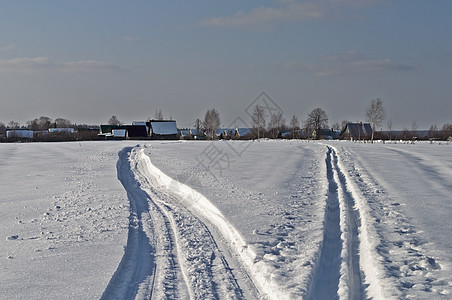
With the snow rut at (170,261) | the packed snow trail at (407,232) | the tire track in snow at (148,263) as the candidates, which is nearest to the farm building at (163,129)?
the packed snow trail at (407,232)

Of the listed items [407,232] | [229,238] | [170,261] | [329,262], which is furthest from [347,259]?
[170,261]

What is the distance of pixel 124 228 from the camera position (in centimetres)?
796

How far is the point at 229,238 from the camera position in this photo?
739 cm

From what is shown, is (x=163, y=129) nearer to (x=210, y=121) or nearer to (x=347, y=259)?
(x=210, y=121)

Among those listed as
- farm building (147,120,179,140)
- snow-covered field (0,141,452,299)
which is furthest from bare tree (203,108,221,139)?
snow-covered field (0,141,452,299)

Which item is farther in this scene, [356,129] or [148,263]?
[356,129]

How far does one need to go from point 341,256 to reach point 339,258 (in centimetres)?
5

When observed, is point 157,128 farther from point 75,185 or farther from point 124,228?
point 124,228

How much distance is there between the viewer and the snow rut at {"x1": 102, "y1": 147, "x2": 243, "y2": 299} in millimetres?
5023

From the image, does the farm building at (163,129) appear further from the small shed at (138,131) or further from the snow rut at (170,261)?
the snow rut at (170,261)

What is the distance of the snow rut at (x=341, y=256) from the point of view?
4996mm

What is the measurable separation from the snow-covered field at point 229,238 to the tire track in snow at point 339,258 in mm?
22

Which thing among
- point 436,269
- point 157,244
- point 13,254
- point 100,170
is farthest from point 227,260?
point 100,170

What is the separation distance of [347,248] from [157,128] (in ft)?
249
